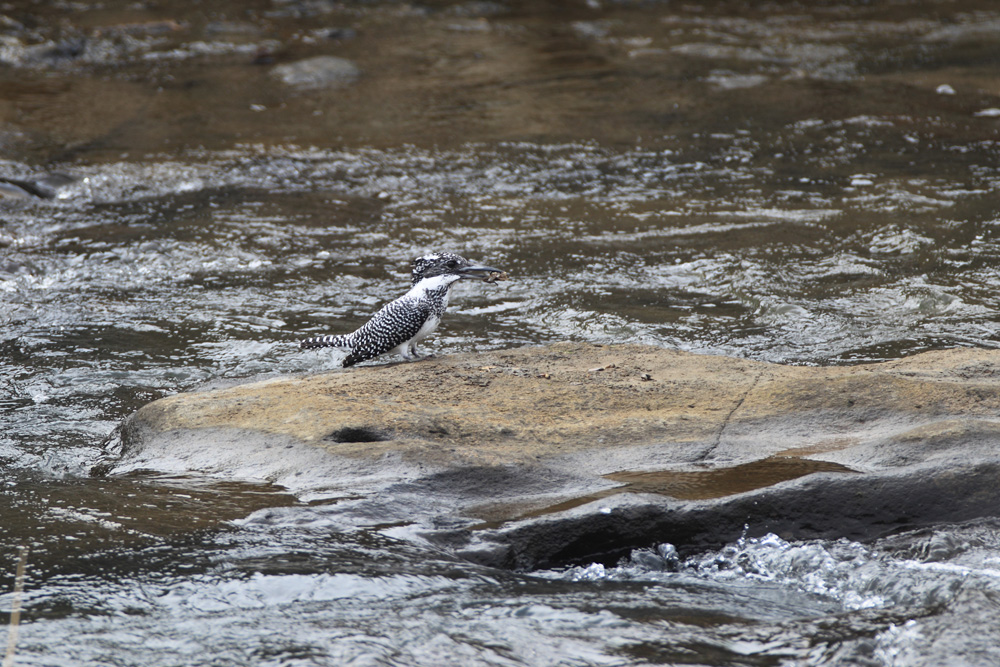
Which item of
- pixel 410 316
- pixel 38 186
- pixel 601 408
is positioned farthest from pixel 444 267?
pixel 38 186

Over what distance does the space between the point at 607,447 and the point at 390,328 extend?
1.93 meters

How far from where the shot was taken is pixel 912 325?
7332 millimetres

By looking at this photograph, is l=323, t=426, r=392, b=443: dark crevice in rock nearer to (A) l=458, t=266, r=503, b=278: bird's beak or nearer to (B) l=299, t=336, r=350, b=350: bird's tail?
(B) l=299, t=336, r=350, b=350: bird's tail

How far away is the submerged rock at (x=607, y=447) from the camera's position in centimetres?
409

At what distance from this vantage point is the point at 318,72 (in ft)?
47.7

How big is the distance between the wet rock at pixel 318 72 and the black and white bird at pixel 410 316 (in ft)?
27.9

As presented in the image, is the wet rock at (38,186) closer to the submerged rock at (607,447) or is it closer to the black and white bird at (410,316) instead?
the black and white bird at (410,316)

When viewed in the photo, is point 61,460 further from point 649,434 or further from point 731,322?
Result: point 731,322

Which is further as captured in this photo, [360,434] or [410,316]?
[410,316]

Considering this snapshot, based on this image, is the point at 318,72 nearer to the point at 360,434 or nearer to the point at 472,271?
the point at 472,271

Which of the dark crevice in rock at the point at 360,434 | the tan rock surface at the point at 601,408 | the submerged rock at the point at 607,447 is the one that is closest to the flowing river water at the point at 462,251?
the submerged rock at the point at 607,447

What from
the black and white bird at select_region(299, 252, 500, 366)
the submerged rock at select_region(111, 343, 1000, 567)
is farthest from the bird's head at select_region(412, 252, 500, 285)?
the submerged rock at select_region(111, 343, 1000, 567)

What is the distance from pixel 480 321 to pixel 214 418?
303 centimetres

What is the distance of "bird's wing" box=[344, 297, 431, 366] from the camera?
6.16 metres
